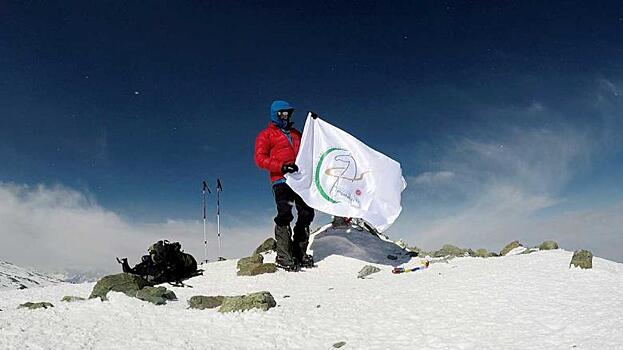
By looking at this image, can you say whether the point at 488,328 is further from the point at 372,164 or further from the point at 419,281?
the point at 372,164

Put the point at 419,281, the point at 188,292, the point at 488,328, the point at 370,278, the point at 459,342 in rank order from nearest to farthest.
Answer: the point at 459,342
the point at 488,328
the point at 419,281
the point at 188,292
the point at 370,278

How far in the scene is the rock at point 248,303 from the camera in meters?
6.18

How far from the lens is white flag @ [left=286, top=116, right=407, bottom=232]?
33.6 feet

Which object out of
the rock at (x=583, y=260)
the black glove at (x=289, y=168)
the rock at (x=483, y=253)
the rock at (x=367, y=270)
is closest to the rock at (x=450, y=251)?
the rock at (x=483, y=253)

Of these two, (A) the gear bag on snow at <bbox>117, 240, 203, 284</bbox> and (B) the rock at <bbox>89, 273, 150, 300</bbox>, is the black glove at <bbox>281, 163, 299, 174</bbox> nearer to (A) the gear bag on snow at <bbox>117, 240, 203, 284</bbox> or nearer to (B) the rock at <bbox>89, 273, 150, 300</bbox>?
(A) the gear bag on snow at <bbox>117, 240, 203, 284</bbox>

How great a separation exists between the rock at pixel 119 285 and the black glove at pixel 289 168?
392cm

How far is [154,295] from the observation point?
7160 mm

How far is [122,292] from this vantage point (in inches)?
285

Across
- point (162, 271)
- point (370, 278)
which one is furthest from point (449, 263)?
point (162, 271)

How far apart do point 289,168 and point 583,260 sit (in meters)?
6.19

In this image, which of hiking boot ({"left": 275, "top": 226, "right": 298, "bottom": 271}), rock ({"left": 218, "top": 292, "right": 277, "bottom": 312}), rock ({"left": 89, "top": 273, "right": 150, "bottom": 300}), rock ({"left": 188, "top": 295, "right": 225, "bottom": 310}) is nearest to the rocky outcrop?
hiking boot ({"left": 275, "top": 226, "right": 298, "bottom": 271})

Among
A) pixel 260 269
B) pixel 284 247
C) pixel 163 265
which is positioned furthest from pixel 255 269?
pixel 163 265

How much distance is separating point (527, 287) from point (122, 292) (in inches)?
268

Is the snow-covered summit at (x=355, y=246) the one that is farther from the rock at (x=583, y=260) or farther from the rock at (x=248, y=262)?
the rock at (x=583, y=260)
